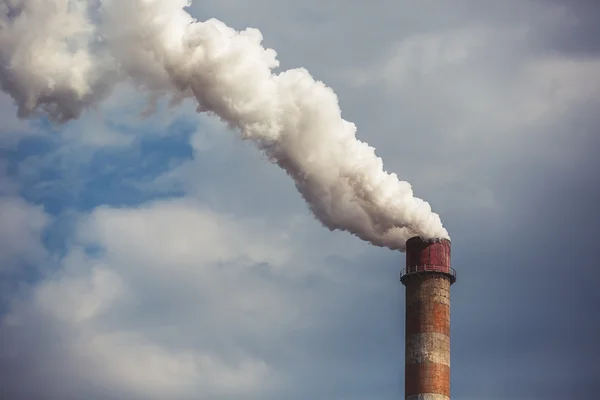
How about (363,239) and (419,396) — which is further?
(363,239)

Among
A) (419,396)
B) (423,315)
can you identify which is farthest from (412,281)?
(419,396)

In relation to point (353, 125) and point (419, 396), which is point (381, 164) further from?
point (419, 396)

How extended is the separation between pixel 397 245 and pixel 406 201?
420cm

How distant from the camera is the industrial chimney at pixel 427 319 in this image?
79000mm

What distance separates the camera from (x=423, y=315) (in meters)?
80.5

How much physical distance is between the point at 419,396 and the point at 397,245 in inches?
469

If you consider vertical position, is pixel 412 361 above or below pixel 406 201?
below

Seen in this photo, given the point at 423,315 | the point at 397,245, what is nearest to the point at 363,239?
the point at 397,245

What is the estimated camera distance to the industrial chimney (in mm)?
79000

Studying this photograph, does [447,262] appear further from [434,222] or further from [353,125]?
[353,125]

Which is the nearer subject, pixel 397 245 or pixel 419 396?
pixel 419 396

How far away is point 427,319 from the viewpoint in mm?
80312

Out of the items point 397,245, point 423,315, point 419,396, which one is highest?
point 397,245

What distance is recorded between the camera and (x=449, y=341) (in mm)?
81000
